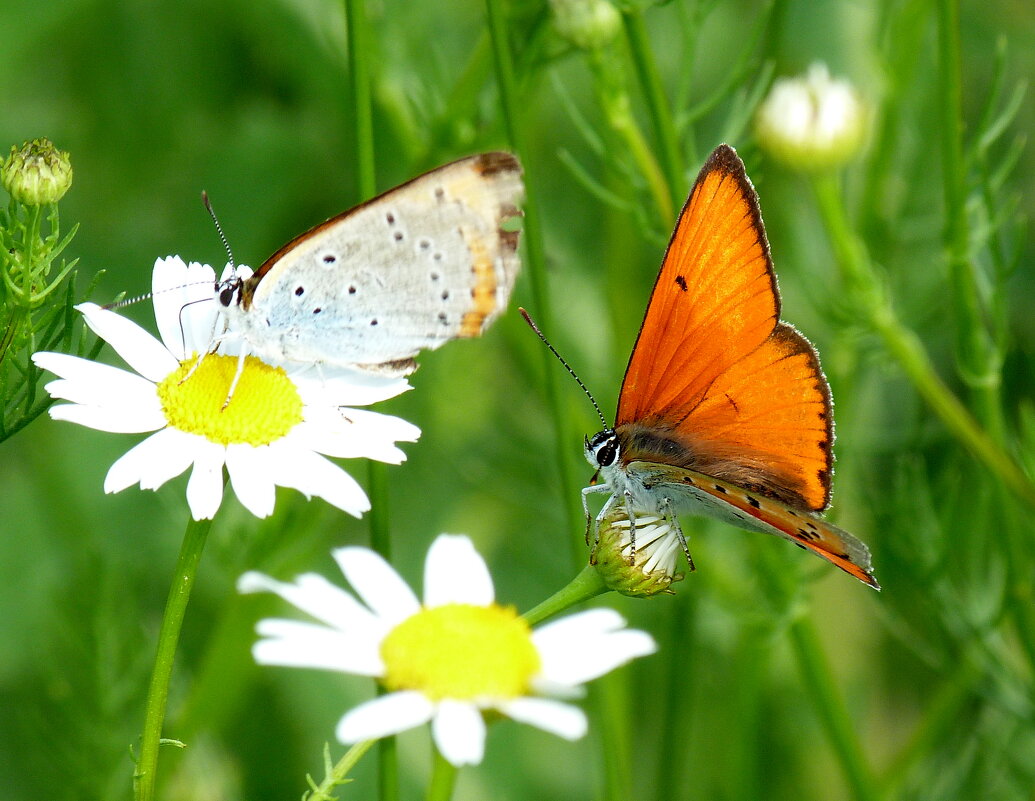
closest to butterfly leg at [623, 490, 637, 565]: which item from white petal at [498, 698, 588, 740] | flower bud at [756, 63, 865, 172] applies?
white petal at [498, 698, 588, 740]

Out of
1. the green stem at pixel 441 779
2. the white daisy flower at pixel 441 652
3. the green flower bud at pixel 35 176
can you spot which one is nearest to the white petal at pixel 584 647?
the white daisy flower at pixel 441 652

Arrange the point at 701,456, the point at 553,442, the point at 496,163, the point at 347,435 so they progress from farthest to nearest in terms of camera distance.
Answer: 1. the point at 553,442
2. the point at 701,456
3. the point at 496,163
4. the point at 347,435

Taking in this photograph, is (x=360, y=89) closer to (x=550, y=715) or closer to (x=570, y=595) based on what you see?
(x=570, y=595)

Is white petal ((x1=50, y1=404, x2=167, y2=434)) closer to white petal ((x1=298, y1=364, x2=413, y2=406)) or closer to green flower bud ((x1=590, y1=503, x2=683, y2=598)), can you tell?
white petal ((x1=298, y1=364, x2=413, y2=406))

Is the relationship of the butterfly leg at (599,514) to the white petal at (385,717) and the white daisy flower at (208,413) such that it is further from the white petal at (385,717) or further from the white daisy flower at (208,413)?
the white petal at (385,717)

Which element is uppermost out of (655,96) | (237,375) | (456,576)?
(655,96)

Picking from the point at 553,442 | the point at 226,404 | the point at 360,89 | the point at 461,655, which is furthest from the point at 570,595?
the point at 553,442

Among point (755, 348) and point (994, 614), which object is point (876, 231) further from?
point (755, 348)
